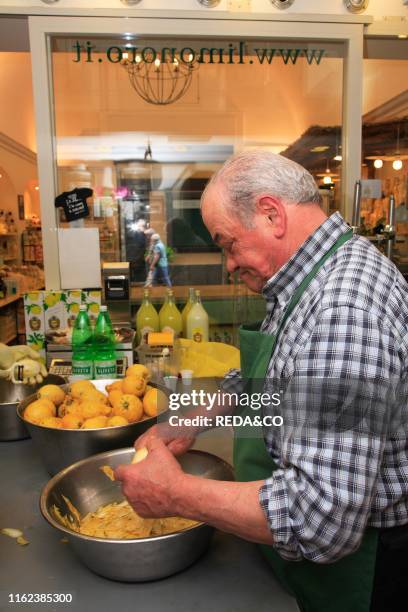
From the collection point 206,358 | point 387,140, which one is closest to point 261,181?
point 206,358

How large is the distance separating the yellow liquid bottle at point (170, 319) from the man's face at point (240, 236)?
56.2 inches

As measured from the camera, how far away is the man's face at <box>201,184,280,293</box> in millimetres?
1157

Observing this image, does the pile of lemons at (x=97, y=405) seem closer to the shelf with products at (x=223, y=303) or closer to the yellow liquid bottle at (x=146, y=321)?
the yellow liquid bottle at (x=146, y=321)

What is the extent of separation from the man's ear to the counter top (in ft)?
2.29

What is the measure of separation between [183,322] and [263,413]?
5.10ft

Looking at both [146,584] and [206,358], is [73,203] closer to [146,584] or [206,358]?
[206,358]

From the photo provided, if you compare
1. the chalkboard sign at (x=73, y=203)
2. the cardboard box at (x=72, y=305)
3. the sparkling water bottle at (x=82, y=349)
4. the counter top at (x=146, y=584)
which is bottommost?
the counter top at (x=146, y=584)

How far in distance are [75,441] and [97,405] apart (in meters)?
0.18

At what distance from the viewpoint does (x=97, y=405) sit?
1.54 metres

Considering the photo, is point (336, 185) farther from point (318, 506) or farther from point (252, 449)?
point (318, 506)

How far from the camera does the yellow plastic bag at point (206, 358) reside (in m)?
1.96

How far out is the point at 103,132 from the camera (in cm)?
304

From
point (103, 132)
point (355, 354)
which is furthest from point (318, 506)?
point (103, 132)

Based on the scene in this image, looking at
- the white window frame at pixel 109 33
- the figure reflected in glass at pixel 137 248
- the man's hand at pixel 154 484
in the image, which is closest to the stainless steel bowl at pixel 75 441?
the man's hand at pixel 154 484
